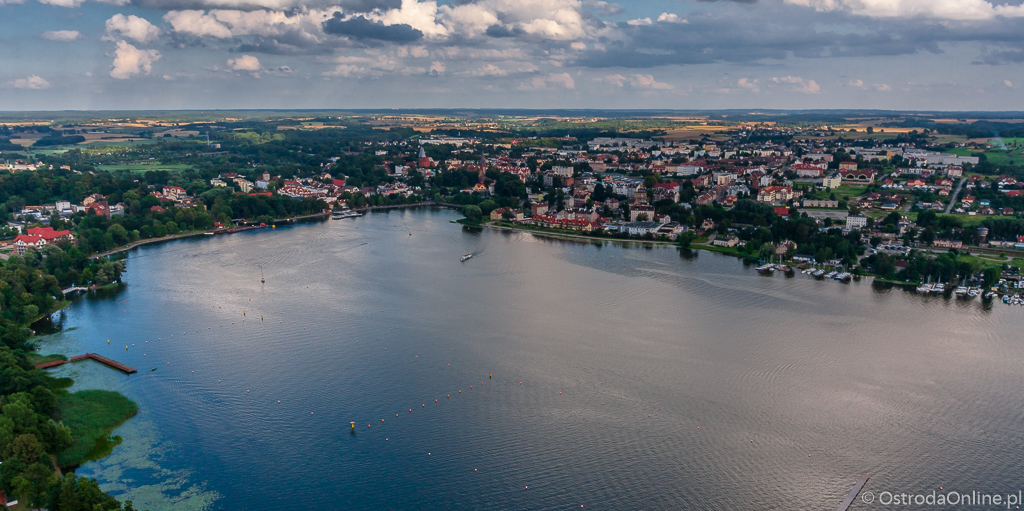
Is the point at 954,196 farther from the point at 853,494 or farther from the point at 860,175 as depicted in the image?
the point at 853,494

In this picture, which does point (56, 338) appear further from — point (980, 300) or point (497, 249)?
point (980, 300)

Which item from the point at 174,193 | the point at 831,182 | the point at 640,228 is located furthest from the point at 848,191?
the point at 174,193

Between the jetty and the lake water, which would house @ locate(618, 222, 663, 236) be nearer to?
the lake water

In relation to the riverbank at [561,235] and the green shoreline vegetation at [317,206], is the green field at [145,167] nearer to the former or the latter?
the green shoreline vegetation at [317,206]

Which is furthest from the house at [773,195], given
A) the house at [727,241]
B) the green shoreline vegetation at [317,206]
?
the house at [727,241]

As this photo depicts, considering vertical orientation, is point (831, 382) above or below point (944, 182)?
below

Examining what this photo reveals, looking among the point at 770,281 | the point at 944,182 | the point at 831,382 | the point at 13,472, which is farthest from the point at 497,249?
the point at 944,182
